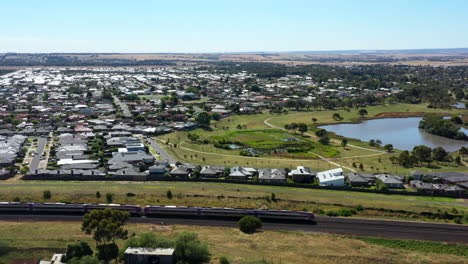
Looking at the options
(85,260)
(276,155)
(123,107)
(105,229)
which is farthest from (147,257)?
(123,107)

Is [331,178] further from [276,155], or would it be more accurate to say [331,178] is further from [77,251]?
[77,251]

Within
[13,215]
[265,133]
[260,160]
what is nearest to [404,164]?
[260,160]

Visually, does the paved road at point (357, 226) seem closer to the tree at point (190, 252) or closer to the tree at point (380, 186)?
the tree at point (190, 252)

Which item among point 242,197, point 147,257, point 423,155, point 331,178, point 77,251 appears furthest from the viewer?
point 423,155

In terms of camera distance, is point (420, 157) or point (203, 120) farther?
point (203, 120)

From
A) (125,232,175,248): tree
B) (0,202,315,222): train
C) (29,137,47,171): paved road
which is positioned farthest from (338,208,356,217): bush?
(29,137,47,171): paved road

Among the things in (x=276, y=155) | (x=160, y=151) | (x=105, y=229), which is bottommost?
(x=276, y=155)

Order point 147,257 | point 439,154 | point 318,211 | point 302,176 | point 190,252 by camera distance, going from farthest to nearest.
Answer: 1. point 439,154
2. point 302,176
3. point 318,211
4. point 190,252
5. point 147,257
